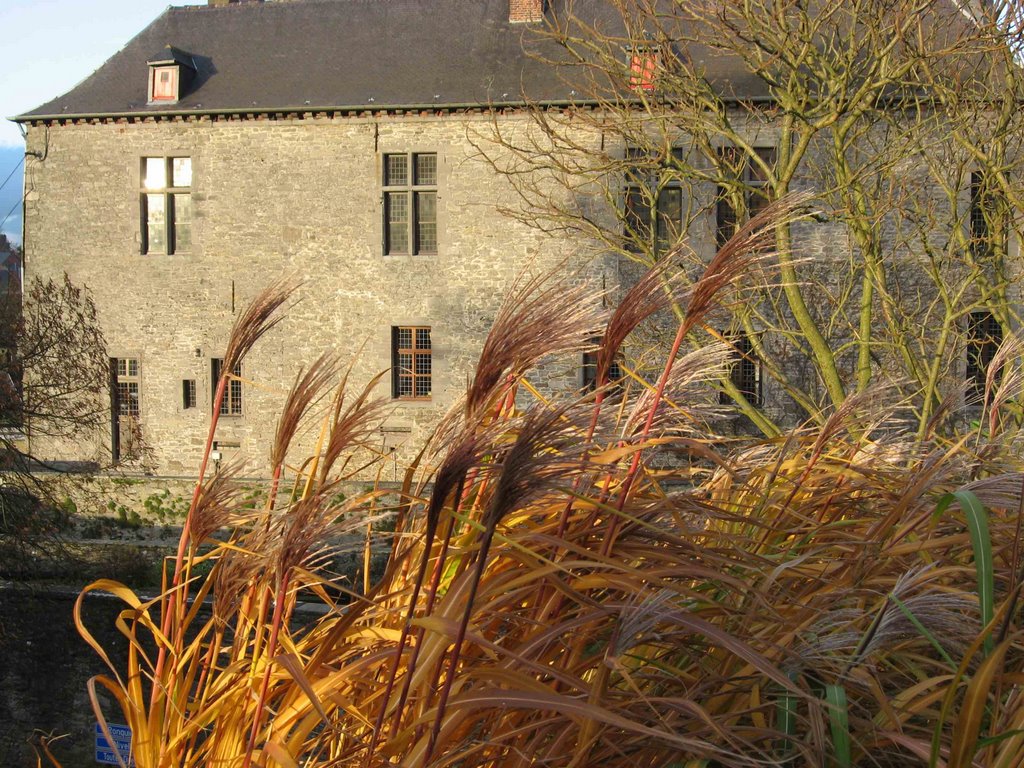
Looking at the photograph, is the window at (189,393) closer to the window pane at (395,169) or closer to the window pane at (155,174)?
the window pane at (155,174)

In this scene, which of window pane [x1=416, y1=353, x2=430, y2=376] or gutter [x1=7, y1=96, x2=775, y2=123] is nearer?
gutter [x1=7, y1=96, x2=775, y2=123]

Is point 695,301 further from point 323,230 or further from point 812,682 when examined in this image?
point 323,230

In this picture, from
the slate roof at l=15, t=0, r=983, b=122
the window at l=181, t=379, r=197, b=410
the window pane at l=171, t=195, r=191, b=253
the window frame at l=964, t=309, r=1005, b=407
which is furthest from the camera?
the window pane at l=171, t=195, r=191, b=253

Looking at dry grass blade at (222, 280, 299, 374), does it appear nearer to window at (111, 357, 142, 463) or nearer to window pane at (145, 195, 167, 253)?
window at (111, 357, 142, 463)

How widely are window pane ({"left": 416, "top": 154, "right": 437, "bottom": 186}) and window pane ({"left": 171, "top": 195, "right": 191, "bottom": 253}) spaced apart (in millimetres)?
3912

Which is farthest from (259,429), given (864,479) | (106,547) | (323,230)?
(864,479)

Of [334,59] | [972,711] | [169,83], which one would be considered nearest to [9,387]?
[169,83]

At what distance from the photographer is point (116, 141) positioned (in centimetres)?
1703

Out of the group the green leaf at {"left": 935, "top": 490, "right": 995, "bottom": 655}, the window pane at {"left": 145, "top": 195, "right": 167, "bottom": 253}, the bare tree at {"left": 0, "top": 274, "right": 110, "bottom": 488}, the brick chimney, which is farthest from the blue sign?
the brick chimney

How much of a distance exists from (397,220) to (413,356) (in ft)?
7.23

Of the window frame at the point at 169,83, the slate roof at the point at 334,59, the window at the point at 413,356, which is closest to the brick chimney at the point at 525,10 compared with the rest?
the slate roof at the point at 334,59

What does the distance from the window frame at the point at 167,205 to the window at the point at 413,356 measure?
381 centimetres

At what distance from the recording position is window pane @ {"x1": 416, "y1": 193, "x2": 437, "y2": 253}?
16578mm

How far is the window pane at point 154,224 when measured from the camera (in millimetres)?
17250
